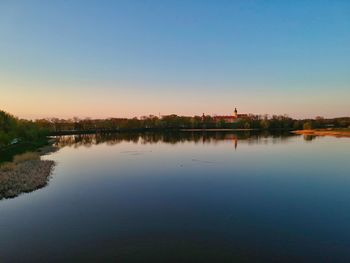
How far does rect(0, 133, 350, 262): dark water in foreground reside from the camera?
13.2 m

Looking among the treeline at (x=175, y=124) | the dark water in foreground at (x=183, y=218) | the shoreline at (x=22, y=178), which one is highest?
the treeline at (x=175, y=124)

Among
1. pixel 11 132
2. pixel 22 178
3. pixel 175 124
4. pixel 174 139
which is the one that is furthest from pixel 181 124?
pixel 22 178

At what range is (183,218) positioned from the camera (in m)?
17.8

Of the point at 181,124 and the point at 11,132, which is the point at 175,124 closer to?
the point at 181,124

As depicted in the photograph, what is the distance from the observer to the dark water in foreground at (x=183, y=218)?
13.2 m

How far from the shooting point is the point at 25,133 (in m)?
71.1

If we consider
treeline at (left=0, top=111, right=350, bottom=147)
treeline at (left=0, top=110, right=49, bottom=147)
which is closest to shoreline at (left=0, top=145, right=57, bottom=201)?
treeline at (left=0, top=110, right=49, bottom=147)

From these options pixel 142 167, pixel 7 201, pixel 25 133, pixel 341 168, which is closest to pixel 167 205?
pixel 7 201

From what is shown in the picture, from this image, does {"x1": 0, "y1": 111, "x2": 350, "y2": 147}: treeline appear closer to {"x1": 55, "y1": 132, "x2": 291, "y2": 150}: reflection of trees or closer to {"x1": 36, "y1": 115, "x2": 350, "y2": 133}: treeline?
{"x1": 36, "y1": 115, "x2": 350, "y2": 133}: treeline

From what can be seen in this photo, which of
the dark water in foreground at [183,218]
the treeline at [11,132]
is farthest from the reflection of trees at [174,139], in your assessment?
the dark water in foreground at [183,218]

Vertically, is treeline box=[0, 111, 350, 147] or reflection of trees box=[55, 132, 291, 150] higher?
treeline box=[0, 111, 350, 147]

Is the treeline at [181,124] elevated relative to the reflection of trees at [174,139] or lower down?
elevated

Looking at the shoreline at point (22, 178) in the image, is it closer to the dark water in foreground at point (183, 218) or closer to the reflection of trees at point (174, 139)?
the dark water in foreground at point (183, 218)

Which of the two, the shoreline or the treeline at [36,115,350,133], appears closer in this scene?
the shoreline
